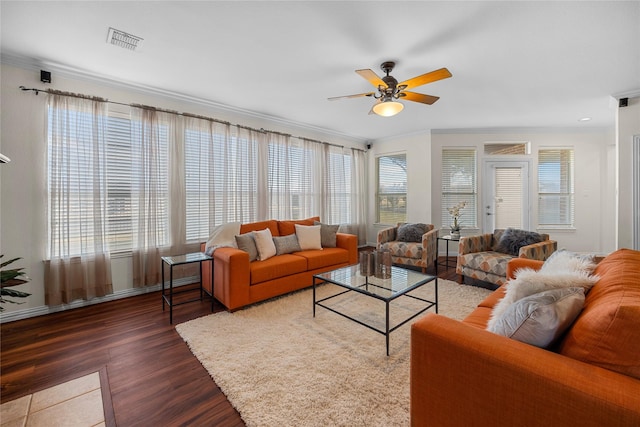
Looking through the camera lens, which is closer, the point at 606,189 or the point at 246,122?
the point at 246,122

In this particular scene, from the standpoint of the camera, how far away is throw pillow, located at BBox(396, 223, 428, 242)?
4563mm

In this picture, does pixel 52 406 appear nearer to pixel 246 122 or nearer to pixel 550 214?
pixel 246 122

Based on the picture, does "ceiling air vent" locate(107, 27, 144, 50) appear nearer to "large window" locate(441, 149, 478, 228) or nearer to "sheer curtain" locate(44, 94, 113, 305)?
"sheer curtain" locate(44, 94, 113, 305)

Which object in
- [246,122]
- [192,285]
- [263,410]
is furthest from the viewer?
[246,122]

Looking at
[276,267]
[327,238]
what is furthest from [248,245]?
[327,238]

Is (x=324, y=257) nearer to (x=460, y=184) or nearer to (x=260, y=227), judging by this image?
(x=260, y=227)

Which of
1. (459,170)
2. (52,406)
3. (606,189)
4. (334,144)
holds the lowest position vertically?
(52,406)

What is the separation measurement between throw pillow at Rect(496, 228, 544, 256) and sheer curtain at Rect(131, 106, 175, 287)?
453cm

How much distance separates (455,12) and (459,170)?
13.3 feet

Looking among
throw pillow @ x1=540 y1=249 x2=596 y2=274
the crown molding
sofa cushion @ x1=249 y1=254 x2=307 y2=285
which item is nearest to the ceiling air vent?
the crown molding

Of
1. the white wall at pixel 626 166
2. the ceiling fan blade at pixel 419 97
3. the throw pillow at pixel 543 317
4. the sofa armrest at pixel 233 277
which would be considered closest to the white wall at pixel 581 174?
the white wall at pixel 626 166

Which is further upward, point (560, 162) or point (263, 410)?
point (560, 162)

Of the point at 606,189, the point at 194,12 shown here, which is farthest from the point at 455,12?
the point at 606,189

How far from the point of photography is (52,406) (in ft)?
5.29
